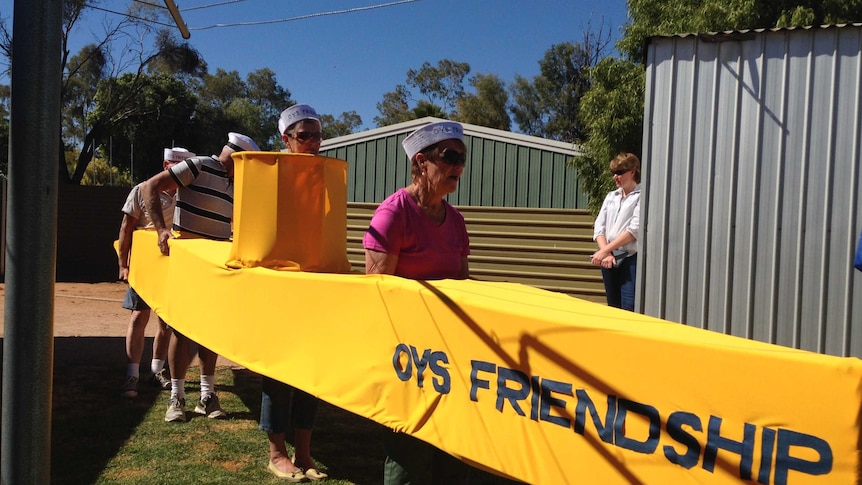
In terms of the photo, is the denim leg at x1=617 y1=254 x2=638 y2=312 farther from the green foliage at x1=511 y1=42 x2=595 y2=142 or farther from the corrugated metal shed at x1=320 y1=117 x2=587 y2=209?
the green foliage at x1=511 y1=42 x2=595 y2=142

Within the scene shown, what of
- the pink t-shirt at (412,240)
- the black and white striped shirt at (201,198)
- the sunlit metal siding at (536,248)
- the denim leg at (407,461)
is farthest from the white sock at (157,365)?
the sunlit metal siding at (536,248)

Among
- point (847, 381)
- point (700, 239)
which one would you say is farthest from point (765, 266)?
point (847, 381)

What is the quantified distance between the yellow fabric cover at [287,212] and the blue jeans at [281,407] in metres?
0.75

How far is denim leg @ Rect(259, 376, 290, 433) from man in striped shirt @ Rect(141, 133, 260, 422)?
140 centimetres

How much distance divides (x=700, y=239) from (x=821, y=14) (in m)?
9.86

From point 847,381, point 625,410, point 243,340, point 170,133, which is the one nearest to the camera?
point 847,381

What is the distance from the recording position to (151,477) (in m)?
3.67

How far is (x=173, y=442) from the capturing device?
14.0 ft

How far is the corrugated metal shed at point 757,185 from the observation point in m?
4.91

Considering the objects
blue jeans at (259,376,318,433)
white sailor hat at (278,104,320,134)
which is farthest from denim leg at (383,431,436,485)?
white sailor hat at (278,104,320,134)

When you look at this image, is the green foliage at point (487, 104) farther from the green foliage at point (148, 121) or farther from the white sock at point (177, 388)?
the white sock at point (177, 388)

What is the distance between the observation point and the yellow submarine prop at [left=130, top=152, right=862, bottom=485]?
1487mm

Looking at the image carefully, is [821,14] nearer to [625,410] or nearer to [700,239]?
[700,239]

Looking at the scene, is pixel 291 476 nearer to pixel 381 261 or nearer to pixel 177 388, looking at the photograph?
pixel 177 388
